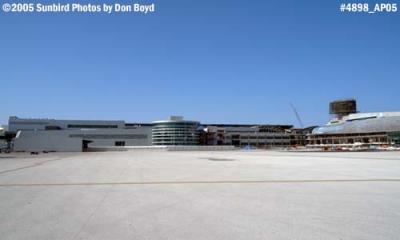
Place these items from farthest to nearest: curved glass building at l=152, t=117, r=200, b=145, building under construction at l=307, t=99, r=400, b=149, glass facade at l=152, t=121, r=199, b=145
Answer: curved glass building at l=152, t=117, r=200, b=145 < glass facade at l=152, t=121, r=199, b=145 < building under construction at l=307, t=99, r=400, b=149

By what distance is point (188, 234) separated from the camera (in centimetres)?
722

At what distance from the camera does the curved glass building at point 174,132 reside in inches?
7003

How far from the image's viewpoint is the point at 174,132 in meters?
179

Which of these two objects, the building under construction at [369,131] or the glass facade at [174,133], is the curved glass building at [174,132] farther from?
the building under construction at [369,131]

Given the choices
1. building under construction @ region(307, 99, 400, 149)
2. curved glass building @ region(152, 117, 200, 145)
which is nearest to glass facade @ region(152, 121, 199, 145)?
curved glass building @ region(152, 117, 200, 145)

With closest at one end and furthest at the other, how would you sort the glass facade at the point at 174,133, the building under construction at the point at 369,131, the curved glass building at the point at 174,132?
the building under construction at the point at 369,131 → the glass facade at the point at 174,133 → the curved glass building at the point at 174,132

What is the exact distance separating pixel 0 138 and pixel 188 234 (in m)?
188

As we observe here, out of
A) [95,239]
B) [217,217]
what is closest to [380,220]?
[217,217]

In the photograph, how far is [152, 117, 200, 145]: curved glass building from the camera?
177875mm

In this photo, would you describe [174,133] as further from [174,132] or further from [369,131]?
[369,131]

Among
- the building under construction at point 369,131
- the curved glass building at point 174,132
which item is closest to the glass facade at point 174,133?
the curved glass building at point 174,132

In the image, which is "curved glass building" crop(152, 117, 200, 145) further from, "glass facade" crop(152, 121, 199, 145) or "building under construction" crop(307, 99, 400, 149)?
"building under construction" crop(307, 99, 400, 149)

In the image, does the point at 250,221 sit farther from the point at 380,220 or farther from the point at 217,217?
the point at 380,220

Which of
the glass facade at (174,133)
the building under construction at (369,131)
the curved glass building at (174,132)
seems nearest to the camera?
the building under construction at (369,131)
